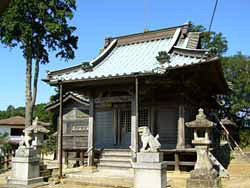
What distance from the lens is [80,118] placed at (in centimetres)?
2153

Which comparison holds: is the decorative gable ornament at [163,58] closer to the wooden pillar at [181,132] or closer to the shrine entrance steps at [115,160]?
the wooden pillar at [181,132]

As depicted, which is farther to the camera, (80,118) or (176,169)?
(80,118)

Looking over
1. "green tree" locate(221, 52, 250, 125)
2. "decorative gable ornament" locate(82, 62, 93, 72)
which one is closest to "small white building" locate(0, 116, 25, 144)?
"green tree" locate(221, 52, 250, 125)

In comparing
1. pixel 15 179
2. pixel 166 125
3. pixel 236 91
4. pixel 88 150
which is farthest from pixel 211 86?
pixel 236 91

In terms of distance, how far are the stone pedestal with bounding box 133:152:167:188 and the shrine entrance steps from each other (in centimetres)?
495

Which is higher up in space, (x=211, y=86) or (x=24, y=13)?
(x=24, y=13)

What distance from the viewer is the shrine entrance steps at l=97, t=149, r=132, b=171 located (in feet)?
46.4

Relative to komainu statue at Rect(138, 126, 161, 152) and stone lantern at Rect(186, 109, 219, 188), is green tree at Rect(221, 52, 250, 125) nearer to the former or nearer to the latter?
stone lantern at Rect(186, 109, 219, 188)

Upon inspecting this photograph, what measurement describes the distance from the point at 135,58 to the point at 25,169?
8491mm

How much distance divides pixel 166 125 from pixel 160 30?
20.7ft

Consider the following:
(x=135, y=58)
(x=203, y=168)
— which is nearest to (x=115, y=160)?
(x=203, y=168)

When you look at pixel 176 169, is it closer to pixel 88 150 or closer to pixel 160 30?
pixel 88 150

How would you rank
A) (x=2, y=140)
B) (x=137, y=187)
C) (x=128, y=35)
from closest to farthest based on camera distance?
(x=137, y=187)
(x=128, y=35)
(x=2, y=140)

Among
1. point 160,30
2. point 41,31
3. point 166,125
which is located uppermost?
point 41,31
